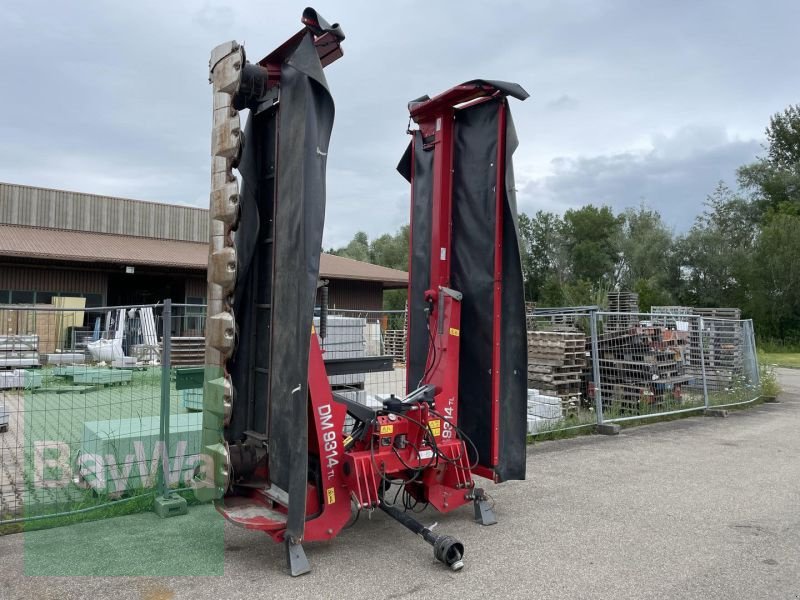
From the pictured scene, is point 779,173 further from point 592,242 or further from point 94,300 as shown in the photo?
point 94,300

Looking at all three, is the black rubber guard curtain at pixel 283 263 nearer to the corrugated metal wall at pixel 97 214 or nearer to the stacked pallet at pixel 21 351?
the stacked pallet at pixel 21 351

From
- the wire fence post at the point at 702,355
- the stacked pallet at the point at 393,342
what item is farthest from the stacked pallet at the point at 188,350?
the wire fence post at the point at 702,355

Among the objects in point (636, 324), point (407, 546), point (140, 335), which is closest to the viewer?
point (407, 546)

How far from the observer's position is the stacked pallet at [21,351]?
569 cm

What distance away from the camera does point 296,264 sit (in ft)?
12.7

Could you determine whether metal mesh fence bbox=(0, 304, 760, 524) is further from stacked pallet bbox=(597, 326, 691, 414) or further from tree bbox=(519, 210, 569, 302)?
tree bbox=(519, 210, 569, 302)

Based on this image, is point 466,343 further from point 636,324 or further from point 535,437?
point 636,324

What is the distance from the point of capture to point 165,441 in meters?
5.41

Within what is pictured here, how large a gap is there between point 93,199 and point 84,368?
2523 cm

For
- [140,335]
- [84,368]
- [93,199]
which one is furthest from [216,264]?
[93,199]

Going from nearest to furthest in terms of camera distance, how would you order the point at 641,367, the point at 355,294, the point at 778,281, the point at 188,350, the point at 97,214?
the point at 188,350
the point at 641,367
the point at 97,214
the point at 355,294
the point at 778,281

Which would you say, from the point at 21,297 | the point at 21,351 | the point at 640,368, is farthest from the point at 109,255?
the point at 640,368

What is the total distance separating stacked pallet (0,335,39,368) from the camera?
18.7ft

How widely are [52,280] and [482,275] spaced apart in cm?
2383
